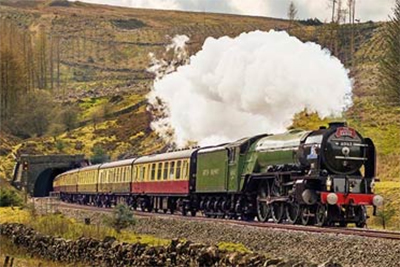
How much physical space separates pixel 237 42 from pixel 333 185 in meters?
10.9

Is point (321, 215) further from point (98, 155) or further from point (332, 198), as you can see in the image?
point (98, 155)

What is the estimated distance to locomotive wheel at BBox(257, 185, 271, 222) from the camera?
2662 centimetres

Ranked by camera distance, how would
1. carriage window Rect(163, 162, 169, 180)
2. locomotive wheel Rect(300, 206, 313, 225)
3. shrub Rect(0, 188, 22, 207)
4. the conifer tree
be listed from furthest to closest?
the conifer tree < shrub Rect(0, 188, 22, 207) < carriage window Rect(163, 162, 169, 180) < locomotive wheel Rect(300, 206, 313, 225)

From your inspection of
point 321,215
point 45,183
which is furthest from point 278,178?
point 45,183

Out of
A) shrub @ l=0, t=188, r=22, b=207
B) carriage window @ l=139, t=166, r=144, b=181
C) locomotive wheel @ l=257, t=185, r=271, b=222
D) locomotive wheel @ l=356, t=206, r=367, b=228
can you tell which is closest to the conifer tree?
carriage window @ l=139, t=166, r=144, b=181

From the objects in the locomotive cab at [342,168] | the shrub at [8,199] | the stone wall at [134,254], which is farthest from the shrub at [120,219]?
the shrub at [8,199]

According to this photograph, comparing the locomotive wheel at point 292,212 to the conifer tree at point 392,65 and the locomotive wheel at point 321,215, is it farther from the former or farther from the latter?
the conifer tree at point 392,65

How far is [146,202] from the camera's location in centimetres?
4038

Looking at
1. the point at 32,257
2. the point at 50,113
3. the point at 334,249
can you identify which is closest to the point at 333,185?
the point at 334,249

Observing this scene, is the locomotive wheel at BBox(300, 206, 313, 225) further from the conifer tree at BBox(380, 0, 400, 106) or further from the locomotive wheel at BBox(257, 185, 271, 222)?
the conifer tree at BBox(380, 0, 400, 106)

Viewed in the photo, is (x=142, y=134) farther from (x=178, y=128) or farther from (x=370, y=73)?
(x=178, y=128)

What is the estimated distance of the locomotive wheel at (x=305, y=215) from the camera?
24125 mm

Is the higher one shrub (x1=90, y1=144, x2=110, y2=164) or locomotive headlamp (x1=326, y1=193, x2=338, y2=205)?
shrub (x1=90, y1=144, x2=110, y2=164)

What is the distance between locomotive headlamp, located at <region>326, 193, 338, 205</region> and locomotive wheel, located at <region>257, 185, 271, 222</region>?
3.62 m
